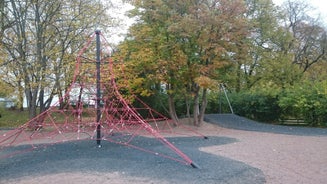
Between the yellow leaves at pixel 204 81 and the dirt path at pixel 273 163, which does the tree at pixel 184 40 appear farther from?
the dirt path at pixel 273 163

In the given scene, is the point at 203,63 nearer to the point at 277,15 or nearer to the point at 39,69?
the point at 39,69

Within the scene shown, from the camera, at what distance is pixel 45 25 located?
13.3 meters

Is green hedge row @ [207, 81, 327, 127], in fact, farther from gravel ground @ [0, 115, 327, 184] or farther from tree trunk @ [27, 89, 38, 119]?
tree trunk @ [27, 89, 38, 119]

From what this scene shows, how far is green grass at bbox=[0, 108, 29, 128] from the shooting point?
1866 cm

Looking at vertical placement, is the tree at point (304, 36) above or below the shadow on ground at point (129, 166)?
above

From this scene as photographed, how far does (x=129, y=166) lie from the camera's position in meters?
6.11

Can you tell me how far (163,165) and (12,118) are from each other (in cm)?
1802

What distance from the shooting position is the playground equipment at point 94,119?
8695mm

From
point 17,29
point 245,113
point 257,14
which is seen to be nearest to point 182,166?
point 17,29

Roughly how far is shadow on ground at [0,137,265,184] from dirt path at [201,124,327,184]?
0.41 metres

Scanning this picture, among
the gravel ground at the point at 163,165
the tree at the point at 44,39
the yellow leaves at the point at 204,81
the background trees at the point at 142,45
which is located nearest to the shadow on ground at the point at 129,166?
the gravel ground at the point at 163,165

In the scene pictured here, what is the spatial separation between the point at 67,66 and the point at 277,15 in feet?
53.0

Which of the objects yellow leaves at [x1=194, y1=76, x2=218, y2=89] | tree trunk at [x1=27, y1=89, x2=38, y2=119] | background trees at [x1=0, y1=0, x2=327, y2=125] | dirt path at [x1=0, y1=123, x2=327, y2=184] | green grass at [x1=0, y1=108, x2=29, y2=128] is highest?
background trees at [x1=0, y1=0, x2=327, y2=125]

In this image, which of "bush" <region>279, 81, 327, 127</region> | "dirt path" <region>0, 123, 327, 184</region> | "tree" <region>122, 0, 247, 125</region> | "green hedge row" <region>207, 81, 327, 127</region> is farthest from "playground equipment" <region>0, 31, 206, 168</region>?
"bush" <region>279, 81, 327, 127</region>
